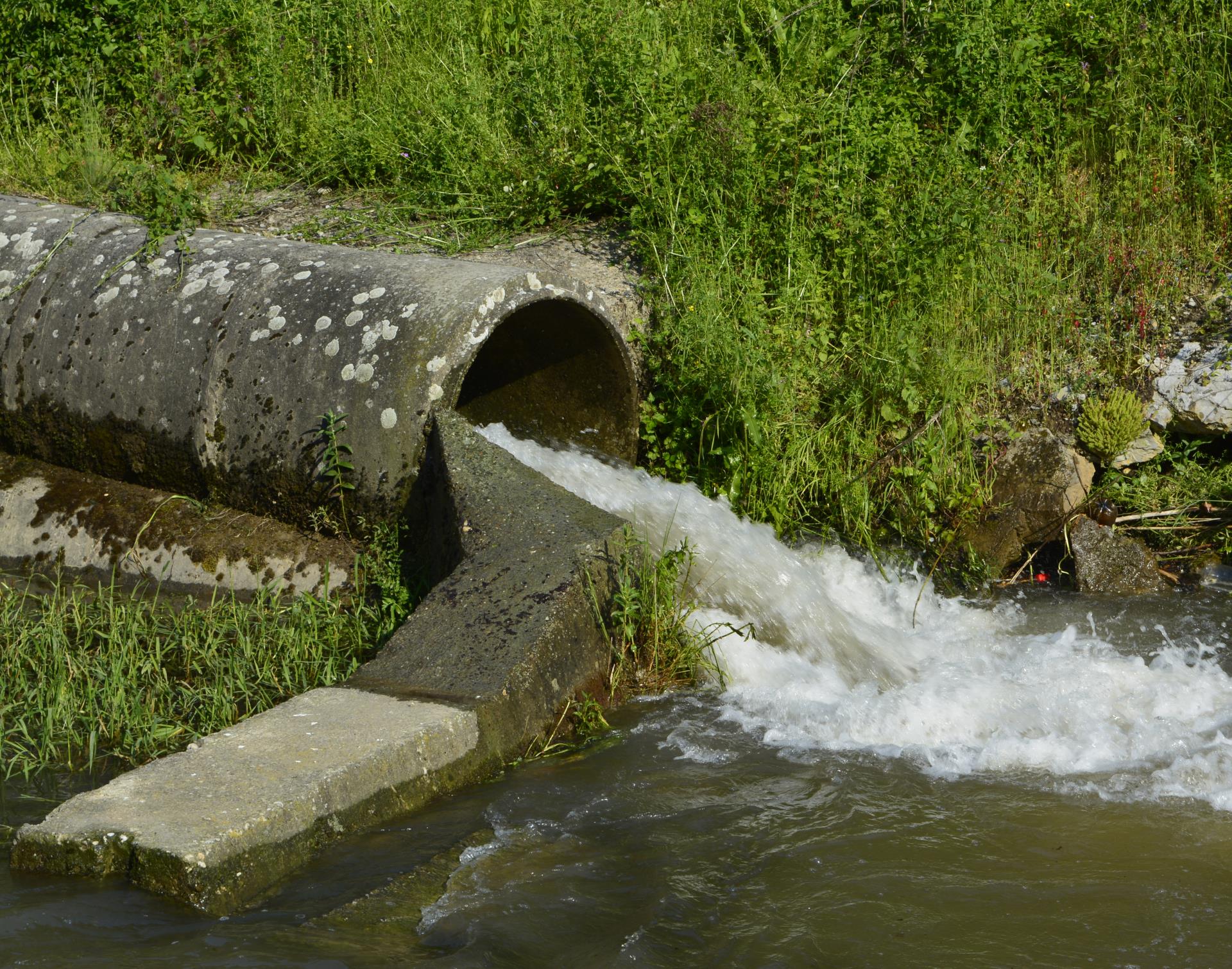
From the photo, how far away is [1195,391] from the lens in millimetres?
5676

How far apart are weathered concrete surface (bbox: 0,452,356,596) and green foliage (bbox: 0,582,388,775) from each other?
13 centimetres

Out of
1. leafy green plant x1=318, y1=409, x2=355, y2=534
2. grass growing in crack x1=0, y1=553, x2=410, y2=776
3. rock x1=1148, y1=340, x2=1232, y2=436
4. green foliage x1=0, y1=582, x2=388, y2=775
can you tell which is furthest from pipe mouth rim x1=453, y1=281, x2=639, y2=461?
rock x1=1148, y1=340, x2=1232, y2=436

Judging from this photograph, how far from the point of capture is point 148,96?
7.79 metres

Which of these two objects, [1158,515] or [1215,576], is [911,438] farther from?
[1215,576]

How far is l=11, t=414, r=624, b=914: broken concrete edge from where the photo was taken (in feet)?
8.61

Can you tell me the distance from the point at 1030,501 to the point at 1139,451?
2.20 feet

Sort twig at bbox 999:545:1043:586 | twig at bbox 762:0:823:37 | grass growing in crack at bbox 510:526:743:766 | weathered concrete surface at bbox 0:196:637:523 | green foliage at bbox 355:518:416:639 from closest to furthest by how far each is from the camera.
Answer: grass growing in crack at bbox 510:526:743:766, green foliage at bbox 355:518:416:639, weathered concrete surface at bbox 0:196:637:523, twig at bbox 999:545:1043:586, twig at bbox 762:0:823:37

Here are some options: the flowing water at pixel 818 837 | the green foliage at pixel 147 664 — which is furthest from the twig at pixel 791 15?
the green foliage at pixel 147 664

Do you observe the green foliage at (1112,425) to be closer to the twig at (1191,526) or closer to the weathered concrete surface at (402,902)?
the twig at (1191,526)

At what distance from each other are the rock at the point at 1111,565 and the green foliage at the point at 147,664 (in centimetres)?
314

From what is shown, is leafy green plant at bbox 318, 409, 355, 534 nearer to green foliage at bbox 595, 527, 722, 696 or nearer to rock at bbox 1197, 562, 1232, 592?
green foliage at bbox 595, 527, 722, 696

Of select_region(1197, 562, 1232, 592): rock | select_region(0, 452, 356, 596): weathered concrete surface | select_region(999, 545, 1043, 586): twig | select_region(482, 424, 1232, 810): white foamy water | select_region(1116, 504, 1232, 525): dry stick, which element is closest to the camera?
select_region(482, 424, 1232, 810): white foamy water

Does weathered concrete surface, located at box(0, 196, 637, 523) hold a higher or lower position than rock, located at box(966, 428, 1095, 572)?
higher

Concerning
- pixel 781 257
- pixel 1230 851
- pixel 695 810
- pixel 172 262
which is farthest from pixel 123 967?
pixel 781 257
